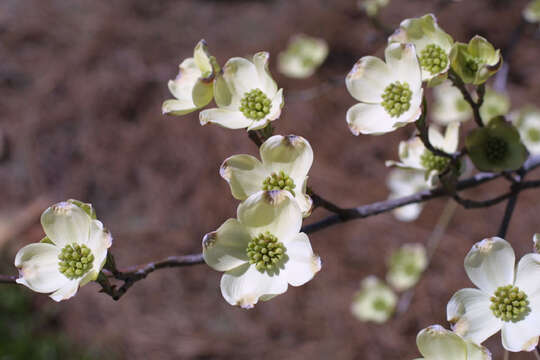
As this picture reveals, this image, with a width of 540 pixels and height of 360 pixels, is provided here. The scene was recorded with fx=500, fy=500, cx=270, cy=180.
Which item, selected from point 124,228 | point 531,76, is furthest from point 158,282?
point 531,76

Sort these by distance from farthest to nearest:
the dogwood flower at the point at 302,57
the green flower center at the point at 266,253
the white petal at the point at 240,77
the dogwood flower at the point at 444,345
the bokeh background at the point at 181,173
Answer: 1. the bokeh background at the point at 181,173
2. the dogwood flower at the point at 302,57
3. the white petal at the point at 240,77
4. the green flower center at the point at 266,253
5. the dogwood flower at the point at 444,345

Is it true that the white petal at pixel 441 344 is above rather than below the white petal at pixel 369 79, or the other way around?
below

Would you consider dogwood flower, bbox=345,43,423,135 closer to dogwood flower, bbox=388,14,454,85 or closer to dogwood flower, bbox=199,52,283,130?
dogwood flower, bbox=388,14,454,85

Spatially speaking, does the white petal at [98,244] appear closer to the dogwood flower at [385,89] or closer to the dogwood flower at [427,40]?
the dogwood flower at [385,89]

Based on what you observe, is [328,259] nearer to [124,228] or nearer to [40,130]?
[124,228]

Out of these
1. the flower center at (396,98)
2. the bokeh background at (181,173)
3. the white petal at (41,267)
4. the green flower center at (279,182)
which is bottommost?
the bokeh background at (181,173)

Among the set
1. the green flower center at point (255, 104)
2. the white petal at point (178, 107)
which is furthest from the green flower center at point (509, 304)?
the white petal at point (178, 107)


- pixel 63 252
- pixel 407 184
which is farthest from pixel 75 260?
pixel 407 184
